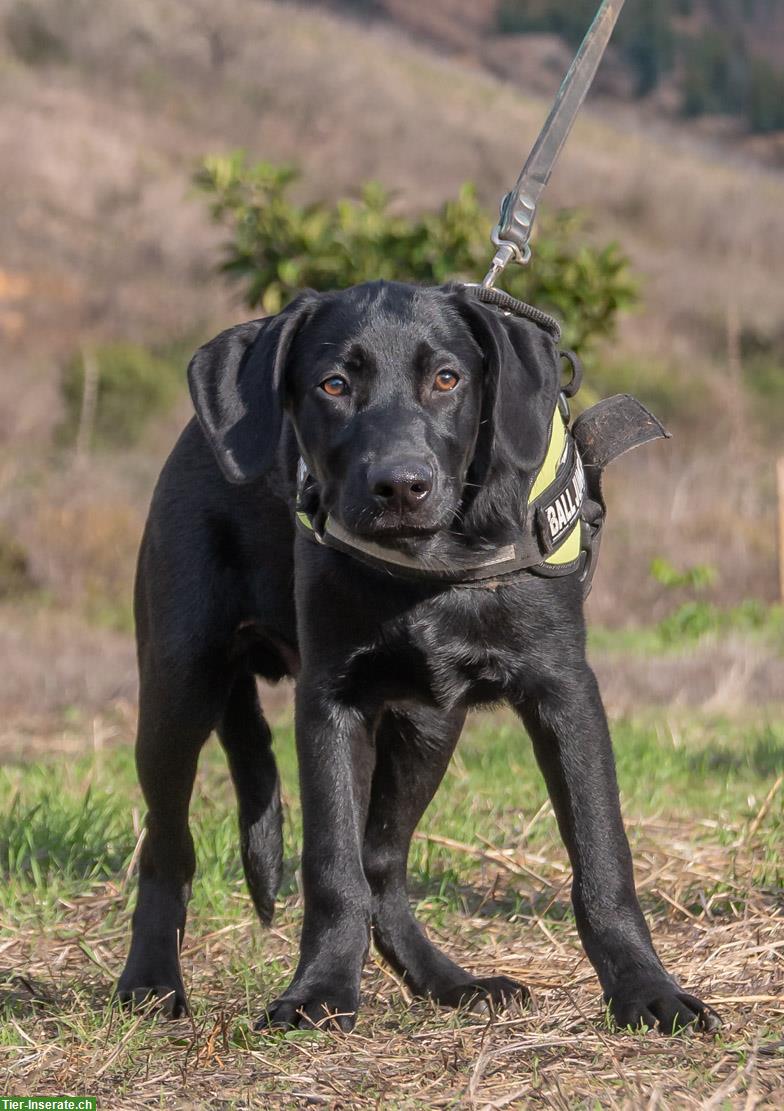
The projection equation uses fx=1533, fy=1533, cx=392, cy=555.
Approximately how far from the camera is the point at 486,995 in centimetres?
302

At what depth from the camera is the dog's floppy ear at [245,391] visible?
116 inches

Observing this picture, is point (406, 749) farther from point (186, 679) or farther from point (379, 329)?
point (379, 329)

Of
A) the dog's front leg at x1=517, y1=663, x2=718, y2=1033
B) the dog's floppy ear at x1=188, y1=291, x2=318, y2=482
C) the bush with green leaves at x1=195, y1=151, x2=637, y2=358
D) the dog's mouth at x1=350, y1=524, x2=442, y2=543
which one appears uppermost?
the bush with green leaves at x1=195, y1=151, x2=637, y2=358

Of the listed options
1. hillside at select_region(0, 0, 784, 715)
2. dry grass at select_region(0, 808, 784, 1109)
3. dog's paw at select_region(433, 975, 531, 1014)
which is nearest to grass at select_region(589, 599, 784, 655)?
hillside at select_region(0, 0, 784, 715)

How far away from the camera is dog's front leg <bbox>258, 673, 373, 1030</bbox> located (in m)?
2.75

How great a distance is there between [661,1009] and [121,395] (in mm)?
16770

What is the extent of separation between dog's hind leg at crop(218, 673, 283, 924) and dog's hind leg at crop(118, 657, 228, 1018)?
135 millimetres

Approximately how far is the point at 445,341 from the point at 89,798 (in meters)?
2.14

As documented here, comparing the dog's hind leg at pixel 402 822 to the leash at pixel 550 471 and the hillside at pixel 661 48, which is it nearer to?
the leash at pixel 550 471

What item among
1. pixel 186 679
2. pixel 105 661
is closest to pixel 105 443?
pixel 105 661

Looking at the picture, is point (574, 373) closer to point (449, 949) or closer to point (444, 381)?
point (444, 381)

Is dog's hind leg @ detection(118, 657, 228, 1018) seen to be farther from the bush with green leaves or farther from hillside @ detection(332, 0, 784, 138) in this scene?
hillside @ detection(332, 0, 784, 138)

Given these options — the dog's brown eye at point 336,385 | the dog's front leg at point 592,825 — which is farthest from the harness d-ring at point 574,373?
the dog's front leg at point 592,825

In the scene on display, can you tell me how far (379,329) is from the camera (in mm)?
2959
